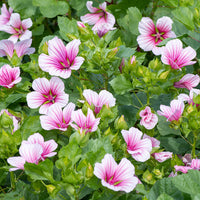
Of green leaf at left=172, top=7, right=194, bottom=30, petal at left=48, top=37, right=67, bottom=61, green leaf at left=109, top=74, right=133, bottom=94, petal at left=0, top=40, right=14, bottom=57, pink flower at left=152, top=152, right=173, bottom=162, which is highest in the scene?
green leaf at left=172, top=7, right=194, bottom=30

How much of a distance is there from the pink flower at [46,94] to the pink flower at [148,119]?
0.82ft

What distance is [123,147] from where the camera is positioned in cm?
104

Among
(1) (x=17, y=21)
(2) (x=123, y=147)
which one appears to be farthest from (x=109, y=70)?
(1) (x=17, y=21)

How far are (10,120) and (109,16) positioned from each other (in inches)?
29.1

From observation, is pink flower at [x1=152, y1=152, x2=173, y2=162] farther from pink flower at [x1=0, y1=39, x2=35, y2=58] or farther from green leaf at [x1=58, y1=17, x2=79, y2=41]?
pink flower at [x1=0, y1=39, x2=35, y2=58]

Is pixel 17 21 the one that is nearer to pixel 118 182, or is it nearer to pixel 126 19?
pixel 126 19

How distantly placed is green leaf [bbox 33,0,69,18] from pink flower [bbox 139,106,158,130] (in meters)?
0.77

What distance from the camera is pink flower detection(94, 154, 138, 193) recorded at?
0.88m

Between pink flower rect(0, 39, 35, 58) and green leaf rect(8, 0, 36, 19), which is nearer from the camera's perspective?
pink flower rect(0, 39, 35, 58)

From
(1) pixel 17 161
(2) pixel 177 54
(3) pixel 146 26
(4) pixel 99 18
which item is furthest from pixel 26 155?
(4) pixel 99 18

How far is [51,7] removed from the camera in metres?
1.71

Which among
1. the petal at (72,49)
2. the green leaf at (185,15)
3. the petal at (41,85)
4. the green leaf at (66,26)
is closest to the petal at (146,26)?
the green leaf at (185,15)

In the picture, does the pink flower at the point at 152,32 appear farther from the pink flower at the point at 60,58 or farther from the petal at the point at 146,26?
the pink flower at the point at 60,58

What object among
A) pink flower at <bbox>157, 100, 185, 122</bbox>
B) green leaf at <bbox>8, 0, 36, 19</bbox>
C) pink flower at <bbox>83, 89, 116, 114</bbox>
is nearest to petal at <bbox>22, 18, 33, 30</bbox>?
green leaf at <bbox>8, 0, 36, 19</bbox>
